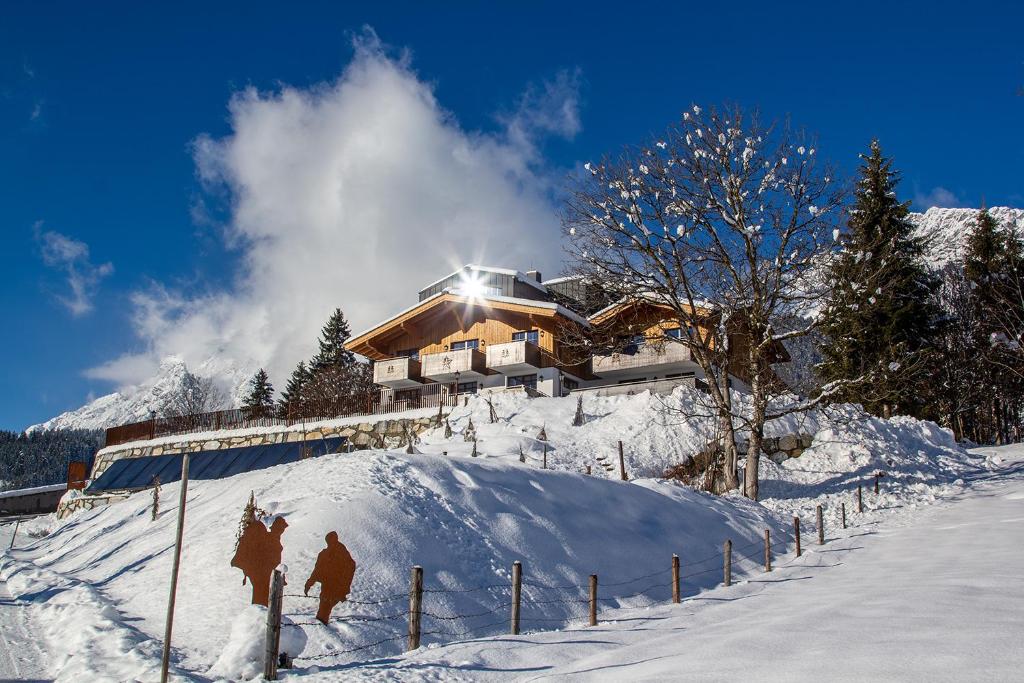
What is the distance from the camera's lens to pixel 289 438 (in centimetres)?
3616

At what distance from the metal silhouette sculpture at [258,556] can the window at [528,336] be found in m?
29.4

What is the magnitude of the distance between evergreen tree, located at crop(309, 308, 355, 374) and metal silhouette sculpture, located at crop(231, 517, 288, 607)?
2035 inches

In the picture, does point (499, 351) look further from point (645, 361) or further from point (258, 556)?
point (258, 556)

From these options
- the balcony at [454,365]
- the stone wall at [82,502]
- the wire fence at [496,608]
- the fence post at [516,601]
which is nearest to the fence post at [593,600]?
the wire fence at [496,608]

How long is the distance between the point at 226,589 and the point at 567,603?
535 centimetres

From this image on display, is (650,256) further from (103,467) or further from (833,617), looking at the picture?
(103,467)

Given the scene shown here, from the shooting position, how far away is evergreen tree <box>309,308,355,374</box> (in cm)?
6188

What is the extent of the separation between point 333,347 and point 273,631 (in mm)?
56824

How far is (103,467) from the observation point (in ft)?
141

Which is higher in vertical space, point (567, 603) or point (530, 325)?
point (530, 325)

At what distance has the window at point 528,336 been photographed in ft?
128

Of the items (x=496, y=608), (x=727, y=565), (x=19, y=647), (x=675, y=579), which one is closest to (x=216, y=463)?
(x=19, y=647)

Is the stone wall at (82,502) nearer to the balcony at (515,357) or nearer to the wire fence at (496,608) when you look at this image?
the balcony at (515,357)

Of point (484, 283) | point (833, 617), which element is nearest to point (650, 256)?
point (833, 617)
